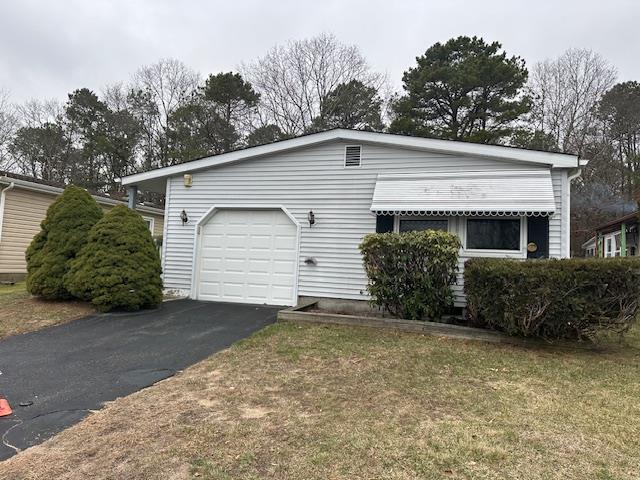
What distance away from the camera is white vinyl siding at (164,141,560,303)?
8531mm

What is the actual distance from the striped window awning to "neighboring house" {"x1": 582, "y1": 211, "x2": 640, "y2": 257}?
8.39 meters

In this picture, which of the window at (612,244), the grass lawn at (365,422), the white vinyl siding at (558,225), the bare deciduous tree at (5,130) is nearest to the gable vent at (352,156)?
the white vinyl siding at (558,225)

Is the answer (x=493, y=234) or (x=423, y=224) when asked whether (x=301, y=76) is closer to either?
(x=423, y=224)

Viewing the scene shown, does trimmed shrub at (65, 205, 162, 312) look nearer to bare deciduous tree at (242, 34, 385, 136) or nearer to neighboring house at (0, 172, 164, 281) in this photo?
neighboring house at (0, 172, 164, 281)

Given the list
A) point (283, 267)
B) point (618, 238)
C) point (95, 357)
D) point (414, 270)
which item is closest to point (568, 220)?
point (414, 270)

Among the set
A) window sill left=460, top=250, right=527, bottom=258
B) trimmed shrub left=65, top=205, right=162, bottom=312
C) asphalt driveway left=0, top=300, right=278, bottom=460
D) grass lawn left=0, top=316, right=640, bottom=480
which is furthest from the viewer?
trimmed shrub left=65, top=205, right=162, bottom=312

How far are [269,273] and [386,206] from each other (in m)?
3.07

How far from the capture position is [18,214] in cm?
1277

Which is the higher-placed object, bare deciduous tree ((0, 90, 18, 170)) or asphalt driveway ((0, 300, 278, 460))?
bare deciduous tree ((0, 90, 18, 170))

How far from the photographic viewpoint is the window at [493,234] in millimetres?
7625

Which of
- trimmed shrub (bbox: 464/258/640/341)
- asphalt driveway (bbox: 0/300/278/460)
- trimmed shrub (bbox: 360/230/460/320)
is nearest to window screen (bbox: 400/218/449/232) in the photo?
trimmed shrub (bbox: 360/230/460/320)

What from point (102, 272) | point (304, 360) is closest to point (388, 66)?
point (102, 272)

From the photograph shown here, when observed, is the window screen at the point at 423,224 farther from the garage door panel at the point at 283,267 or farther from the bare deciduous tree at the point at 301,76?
the bare deciduous tree at the point at 301,76

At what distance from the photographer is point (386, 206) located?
7.92 meters
